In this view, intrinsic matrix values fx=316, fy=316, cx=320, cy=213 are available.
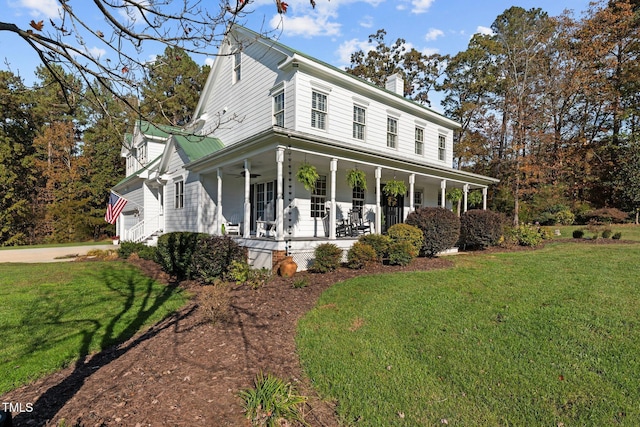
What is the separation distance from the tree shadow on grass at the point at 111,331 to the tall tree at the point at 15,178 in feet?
69.4

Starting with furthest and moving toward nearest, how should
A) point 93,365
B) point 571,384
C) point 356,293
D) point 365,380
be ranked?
1. point 356,293
2. point 93,365
3. point 365,380
4. point 571,384

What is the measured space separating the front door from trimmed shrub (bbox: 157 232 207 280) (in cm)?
901

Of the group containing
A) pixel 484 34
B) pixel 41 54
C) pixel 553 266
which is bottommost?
pixel 553 266

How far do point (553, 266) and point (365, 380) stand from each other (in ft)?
24.0

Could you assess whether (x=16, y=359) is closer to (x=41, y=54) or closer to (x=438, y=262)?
(x=41, y=54)

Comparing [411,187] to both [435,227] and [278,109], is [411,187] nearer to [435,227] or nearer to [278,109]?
[435,227]

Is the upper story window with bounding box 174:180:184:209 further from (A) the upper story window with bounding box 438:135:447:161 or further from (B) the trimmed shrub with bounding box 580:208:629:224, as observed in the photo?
(B) the trimmed shrub with bounding box 580:208:629:224

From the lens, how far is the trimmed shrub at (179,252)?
902 cm

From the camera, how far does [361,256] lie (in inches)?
366

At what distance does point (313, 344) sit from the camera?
15.8 feet

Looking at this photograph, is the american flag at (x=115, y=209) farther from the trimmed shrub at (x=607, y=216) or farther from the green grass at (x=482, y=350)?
the trimmed shrub at (x=607, y=216)

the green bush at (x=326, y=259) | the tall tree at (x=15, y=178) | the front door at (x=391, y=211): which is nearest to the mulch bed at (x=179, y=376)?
the green bush at (x=326, y=259)

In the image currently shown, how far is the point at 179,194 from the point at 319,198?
687 centimetres

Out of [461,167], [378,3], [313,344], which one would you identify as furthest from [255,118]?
[461,167]
